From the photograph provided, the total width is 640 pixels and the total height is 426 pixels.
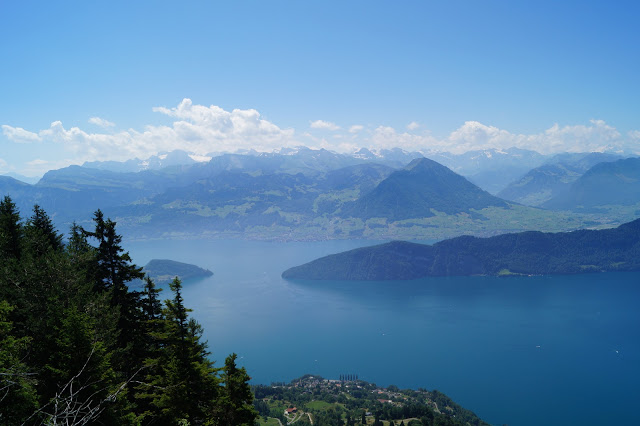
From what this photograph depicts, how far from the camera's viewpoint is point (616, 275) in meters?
167

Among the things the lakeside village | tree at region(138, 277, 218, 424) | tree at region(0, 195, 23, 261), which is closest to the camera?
tree at region(138, 277, 218, 424)

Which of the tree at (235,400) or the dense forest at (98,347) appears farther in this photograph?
the tree at (235,400)

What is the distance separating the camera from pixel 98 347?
1002cm

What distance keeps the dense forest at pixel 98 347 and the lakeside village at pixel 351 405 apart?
44.0m

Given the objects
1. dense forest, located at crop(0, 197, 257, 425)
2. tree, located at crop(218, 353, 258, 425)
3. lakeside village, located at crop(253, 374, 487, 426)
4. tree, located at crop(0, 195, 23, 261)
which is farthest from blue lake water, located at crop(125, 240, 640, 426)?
tree, located at crop(0, 195, 23, 261)

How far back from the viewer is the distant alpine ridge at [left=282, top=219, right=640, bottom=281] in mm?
179000

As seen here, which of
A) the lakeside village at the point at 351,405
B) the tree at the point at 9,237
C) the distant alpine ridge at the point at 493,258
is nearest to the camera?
the tree at the point at 9,237

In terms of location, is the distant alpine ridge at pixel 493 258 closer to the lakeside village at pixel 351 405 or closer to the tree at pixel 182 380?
the lakeside village at pixel 351 405

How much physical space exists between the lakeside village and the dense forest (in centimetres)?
4402

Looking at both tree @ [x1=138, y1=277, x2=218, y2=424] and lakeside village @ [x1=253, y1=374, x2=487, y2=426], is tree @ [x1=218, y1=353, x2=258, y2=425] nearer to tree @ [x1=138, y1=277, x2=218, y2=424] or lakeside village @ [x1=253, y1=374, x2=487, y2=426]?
tree @ [x1=138, y1=277, x2=218, y2=424]

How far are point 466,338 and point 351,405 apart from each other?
47.8 meters

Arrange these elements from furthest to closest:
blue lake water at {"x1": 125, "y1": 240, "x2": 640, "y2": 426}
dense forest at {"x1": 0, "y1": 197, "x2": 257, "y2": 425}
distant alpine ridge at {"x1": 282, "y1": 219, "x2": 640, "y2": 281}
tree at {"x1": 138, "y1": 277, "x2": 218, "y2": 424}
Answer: distant alpine ridge at {"x1": 282, "y1": 219, "x2": 640, "y2": 281}
blue lake water at {"x1": 125, "y1": 240, "x2": 640, "y2": 426}
tree at {"x1": 138, "y1": 277, "x2": 218, "y2": 424}
dense forest at {"x1": 0, "y1": 197, "x2": 257, "y2": 425}

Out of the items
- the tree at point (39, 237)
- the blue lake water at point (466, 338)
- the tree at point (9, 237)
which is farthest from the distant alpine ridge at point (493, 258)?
the tree at point (9, 237)

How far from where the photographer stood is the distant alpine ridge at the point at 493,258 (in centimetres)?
17900
